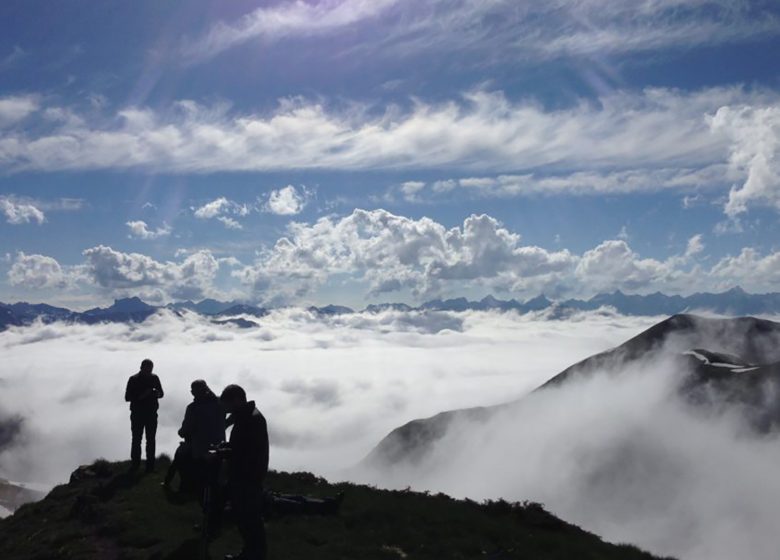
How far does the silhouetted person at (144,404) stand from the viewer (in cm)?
2420

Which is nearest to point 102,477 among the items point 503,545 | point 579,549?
point 503,545

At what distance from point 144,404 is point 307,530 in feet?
32.7

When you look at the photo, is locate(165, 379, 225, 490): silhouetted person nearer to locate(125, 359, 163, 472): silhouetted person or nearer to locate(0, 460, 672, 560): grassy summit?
locate(0, 460, 672, 560): grassy summit

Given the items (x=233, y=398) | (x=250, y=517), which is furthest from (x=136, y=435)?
(x=233, y=398)

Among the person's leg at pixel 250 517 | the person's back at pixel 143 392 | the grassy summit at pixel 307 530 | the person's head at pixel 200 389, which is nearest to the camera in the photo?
the person's leg at pixel 250 517

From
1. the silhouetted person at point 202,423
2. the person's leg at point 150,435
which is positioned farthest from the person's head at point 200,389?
the person's leg at point 150,435

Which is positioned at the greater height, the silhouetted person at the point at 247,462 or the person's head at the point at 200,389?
the person's head at the point at 200,389

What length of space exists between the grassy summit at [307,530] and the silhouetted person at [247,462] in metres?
3.71

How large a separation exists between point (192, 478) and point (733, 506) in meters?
210

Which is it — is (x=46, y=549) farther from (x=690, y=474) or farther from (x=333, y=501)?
(x=690, y=474)

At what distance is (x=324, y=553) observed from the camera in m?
17.6

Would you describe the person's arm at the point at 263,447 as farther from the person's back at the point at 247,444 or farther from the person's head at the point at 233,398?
the person's head at the point at 233,398

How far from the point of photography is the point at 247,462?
13438 millimetres

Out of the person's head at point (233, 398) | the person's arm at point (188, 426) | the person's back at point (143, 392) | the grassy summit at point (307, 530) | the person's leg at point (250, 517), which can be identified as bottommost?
the grassy summit at point (307, 530)
